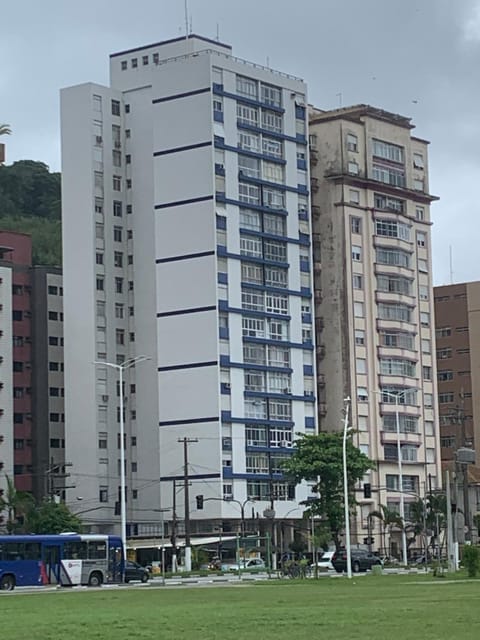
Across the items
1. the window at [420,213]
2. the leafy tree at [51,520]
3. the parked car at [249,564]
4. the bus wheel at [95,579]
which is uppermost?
the window at [420,213]

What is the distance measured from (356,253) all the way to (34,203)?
50.4 metres

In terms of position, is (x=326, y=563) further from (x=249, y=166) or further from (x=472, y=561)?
(x=249, y=166)

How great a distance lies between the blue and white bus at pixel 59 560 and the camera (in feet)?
237

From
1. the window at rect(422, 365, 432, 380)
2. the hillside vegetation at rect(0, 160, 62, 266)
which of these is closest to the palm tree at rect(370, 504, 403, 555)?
the window at rect(422, 365, 432, 380)

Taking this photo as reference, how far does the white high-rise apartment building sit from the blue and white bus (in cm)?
4483

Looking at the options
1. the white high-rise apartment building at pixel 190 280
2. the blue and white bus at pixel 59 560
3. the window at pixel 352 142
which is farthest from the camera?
the window at pixel 352 142

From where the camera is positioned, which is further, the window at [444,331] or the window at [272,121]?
the window at [444,331]

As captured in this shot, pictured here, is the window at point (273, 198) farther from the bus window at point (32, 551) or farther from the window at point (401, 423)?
the bus window at point (32, 551)

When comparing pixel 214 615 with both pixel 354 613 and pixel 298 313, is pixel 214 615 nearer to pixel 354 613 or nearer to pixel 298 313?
pixel 354 613

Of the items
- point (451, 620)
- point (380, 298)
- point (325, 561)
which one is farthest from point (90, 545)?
point (380, 298)

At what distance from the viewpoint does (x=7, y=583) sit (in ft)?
235

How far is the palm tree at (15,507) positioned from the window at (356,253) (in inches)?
1618

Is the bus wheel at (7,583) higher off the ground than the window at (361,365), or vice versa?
the window at (361,365)

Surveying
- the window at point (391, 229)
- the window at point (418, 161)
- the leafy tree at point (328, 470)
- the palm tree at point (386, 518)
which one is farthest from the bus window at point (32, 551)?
the window at point (418, 161)
